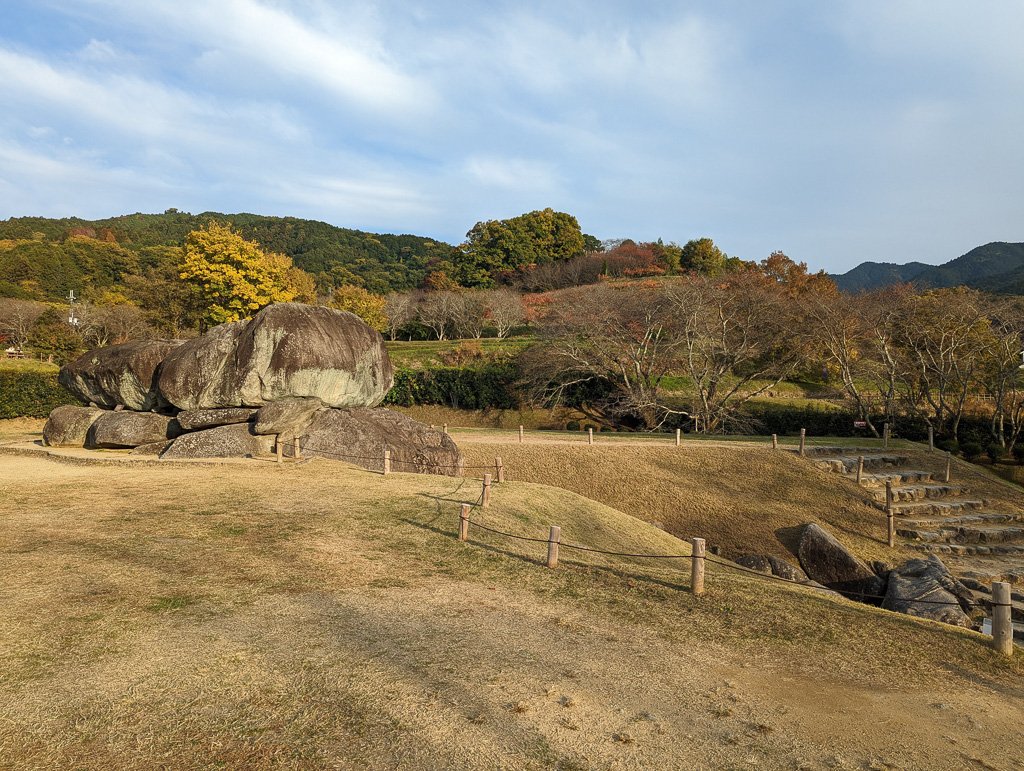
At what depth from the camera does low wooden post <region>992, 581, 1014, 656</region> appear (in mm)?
7727

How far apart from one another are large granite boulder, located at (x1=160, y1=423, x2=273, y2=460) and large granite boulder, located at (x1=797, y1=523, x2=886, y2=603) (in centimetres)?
1706

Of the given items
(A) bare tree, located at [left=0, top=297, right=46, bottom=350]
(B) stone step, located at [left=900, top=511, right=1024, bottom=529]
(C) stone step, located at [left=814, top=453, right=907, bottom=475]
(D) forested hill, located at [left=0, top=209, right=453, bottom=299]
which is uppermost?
(D) forested hill, located at [left=0, top=209, right=453, bottom=299]

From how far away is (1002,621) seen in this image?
771 cm

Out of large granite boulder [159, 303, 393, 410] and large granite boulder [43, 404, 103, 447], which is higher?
large granite boulder [159, 303, 393, 410]

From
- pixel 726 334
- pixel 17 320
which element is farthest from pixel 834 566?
pixel 17 320

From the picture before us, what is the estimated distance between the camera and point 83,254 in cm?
7094

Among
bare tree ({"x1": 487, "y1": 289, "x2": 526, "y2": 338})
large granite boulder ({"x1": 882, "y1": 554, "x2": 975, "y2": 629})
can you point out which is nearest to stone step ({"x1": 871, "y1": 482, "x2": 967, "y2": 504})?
large granite boulder ({"x1": 882, "y1": 554, "x2": 975, "y2": 629})

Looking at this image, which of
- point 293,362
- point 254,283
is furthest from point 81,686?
point 254,283

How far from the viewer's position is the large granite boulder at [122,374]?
2133 cm

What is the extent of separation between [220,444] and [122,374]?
616cm

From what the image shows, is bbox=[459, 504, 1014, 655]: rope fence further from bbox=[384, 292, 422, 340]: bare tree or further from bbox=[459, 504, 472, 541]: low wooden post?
bbox=[384, 292, 422, 340]: bare tree

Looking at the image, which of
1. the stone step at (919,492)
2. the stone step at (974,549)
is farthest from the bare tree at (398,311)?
the stone step at (974,549)

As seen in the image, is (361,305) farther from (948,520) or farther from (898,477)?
(948,520)

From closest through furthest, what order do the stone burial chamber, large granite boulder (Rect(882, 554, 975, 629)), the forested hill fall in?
1. large granite boulder (Rect(882, 554, 975, 629))
2. the stone burial chamber
3. the forested hill
